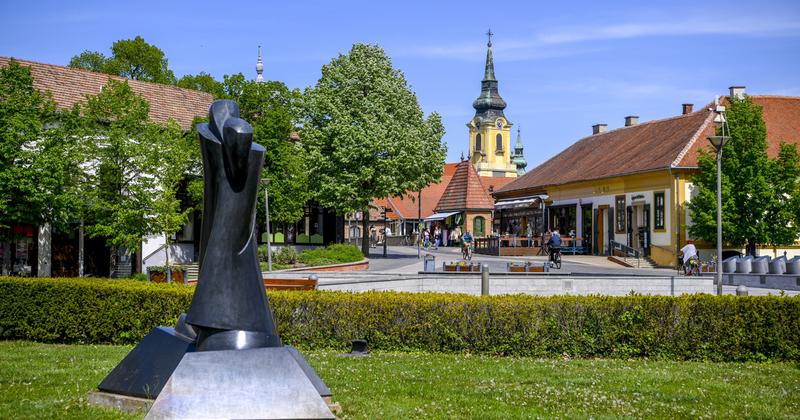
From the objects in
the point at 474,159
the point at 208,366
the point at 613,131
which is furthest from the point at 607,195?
the point at 474,159

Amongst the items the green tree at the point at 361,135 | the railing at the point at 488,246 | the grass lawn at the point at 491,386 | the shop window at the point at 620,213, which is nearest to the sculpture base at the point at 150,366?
the grass lawn at the point at 491,386

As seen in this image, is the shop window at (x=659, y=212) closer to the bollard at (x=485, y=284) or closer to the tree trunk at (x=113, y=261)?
the bollard at (x=485, y=284)

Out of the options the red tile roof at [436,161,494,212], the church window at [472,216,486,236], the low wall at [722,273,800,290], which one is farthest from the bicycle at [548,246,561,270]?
the church window at [472,216,486,236]

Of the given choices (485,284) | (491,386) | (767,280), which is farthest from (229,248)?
(767,280)

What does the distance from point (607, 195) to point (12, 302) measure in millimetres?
37825

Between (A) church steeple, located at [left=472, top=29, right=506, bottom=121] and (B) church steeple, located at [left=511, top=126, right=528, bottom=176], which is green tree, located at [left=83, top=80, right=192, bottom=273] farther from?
(B) church steeple, located at [left=511, top=126, right=528, bottom=176]

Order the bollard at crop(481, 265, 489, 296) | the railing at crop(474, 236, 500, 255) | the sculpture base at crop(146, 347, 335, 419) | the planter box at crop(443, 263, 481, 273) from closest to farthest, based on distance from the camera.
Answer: the sculpture base at crop(146, 347, 335, 419) → the bollard at crop(481, 265, 489, 296) → the planter box at crop(443, 263, 481, 273) → the railing at crop(474, 236, 500, 255)

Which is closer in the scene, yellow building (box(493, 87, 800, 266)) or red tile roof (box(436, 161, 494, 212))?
yellow building (box(493, 87, 800, 266))

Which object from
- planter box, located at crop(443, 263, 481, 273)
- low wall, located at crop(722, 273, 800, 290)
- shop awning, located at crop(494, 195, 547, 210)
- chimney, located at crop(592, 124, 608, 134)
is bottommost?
low wall, located at crop(722, 273, 800, 290)

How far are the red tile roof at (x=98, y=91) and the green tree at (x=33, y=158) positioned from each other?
209 centimetres

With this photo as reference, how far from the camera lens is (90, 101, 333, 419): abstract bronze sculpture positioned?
734 centimetres

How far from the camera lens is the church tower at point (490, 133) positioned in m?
130

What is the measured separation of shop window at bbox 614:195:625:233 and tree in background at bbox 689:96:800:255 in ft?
29.3

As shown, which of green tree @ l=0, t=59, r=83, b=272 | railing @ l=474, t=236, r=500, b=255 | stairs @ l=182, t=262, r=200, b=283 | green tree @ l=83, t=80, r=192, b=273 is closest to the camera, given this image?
green tree @ l=0, t=59, r=83, b=272
